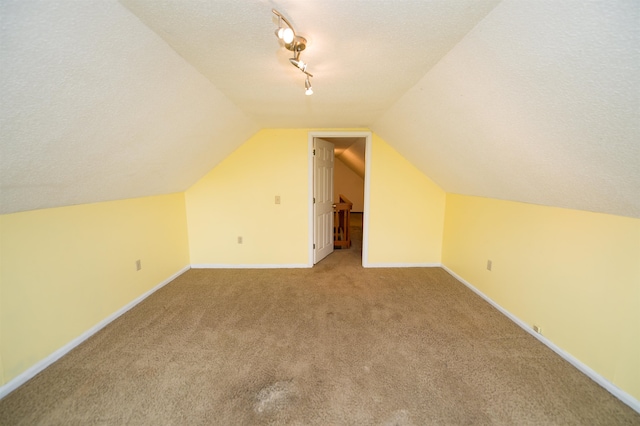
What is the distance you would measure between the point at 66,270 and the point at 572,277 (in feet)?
12.7

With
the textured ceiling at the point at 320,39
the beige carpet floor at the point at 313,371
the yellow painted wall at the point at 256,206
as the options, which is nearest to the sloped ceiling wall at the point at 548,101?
the textured ceiling at the point at 320,39

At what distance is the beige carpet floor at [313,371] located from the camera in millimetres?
1414

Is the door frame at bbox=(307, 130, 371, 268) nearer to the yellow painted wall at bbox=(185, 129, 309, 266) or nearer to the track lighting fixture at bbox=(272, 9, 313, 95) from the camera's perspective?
the yellow painted wall at bbox=(185, 129, 309, 266)

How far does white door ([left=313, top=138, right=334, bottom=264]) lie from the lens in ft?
12.0

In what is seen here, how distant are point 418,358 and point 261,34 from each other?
2358mm

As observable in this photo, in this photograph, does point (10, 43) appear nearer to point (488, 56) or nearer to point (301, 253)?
point (488, 56)

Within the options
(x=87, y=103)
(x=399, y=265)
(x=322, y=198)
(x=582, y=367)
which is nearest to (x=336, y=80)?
(x=87, y=103)

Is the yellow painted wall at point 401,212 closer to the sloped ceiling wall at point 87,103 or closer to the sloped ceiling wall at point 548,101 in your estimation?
the sloped ceiling wall at point 548,101

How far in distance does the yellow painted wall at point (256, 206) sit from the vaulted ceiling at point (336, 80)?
1.25 meters

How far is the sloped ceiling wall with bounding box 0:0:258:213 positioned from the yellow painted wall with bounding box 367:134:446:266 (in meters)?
2.17

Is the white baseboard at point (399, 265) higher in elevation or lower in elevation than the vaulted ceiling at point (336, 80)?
lower

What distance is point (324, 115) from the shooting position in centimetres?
276

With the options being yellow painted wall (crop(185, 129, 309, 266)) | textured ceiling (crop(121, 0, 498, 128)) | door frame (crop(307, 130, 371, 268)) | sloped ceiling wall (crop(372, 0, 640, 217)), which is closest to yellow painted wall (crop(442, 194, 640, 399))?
sloped ceiling wall (crop(372, 0, 640, 217))

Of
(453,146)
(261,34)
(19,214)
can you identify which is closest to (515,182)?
(453,146)
